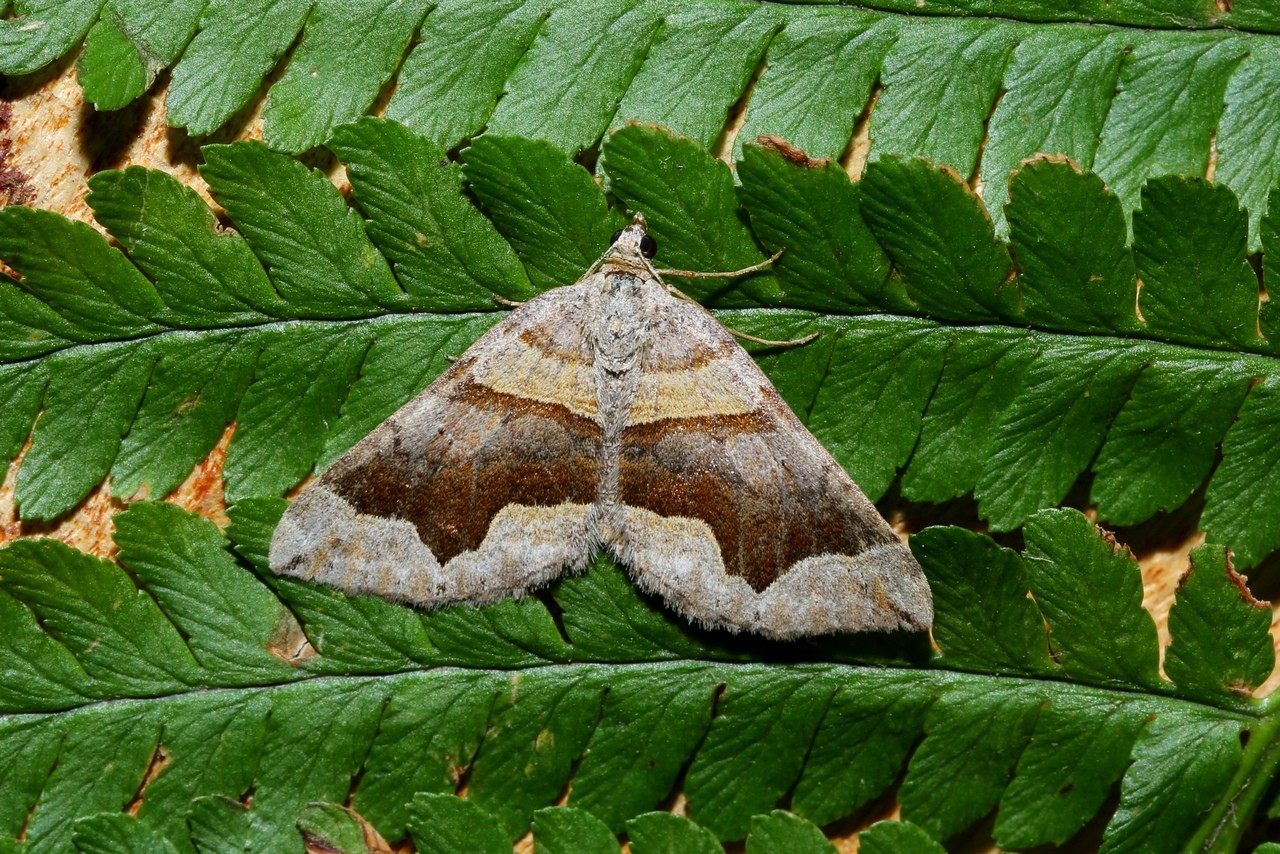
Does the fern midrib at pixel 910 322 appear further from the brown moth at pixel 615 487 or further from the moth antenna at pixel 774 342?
the brown moth at pixel 615 487

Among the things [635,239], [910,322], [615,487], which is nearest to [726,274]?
[635,239]

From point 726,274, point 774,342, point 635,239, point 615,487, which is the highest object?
point 635,239

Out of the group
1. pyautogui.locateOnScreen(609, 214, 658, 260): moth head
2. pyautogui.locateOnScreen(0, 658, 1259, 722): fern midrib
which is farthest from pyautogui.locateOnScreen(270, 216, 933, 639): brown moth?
pyautogui.locateOnScreen(0, 658, 1259, 722): fern midrib

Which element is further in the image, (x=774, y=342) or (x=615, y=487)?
(x=615, y=487)

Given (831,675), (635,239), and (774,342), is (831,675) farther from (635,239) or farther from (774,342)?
(635,239)

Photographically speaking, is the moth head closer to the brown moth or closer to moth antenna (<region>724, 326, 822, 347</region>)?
the brown moth

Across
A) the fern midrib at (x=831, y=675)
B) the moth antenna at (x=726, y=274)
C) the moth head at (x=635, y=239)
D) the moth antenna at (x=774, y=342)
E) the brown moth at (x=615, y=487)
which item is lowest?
the fern midrib at (x=831, y=675)

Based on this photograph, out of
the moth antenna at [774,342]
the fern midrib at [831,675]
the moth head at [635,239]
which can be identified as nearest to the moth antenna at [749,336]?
the moth antenna at [774,342]

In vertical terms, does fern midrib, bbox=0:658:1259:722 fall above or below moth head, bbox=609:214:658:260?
below
